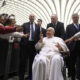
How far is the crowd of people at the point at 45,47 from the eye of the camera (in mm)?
4707

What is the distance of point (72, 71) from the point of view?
570 centimetres

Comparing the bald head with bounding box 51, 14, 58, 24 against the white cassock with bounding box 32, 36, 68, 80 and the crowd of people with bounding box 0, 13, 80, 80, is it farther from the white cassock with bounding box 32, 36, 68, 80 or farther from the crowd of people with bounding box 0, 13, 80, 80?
the white cassock with bounding box 32, 36, 68, 80

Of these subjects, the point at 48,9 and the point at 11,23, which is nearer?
the point at 11,23

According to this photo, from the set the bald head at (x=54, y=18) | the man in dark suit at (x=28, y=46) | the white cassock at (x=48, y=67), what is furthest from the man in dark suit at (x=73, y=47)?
the man in dark suit at (x=28, y=46)

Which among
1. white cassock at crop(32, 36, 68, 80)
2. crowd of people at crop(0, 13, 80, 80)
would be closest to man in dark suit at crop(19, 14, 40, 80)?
crowd of people at crop(0, 13, 80, 80)

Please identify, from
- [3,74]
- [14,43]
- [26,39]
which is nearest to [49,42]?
[26,39]

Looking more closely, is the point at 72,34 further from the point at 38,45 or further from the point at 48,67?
the point at 48,67

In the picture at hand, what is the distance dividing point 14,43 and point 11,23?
3.90 ft

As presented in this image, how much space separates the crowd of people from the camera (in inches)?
185

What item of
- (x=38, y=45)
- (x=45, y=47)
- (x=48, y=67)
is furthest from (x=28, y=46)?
(x=48, y=67)

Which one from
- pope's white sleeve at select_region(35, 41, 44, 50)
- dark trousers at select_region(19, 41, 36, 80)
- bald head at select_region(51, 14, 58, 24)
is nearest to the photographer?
pope's white sleeve at select_region(35, 41, 44, 50)

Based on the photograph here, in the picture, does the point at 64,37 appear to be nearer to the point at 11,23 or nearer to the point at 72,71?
the point at 72,71

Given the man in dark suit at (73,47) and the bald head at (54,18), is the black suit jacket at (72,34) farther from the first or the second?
the bald head at (54,18)

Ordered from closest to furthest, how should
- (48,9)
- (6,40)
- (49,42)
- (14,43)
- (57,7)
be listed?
(6,40), (49,42), (14,43), (57,7), (48,9)
